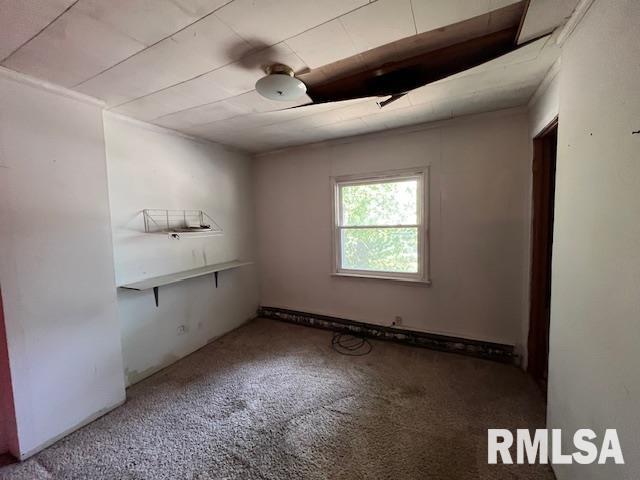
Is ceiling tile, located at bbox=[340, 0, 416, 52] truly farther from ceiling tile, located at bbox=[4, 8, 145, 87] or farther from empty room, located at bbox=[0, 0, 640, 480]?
ceiling tile, located at bbox=[4, 8, 145, 87]

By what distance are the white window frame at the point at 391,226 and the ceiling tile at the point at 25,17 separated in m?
2.45

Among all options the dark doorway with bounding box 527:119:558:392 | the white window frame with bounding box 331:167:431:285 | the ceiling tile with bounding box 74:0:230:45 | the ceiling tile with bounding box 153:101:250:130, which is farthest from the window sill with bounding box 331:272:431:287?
the ceiling tile with bounding box 74:0:230:45

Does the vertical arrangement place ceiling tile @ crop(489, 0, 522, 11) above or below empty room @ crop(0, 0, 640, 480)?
above

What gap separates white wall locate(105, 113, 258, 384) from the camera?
2.25 m

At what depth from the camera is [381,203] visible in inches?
118

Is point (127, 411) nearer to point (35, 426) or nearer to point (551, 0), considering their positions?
point (35, 426)

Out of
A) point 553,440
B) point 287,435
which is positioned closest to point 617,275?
point 553,440

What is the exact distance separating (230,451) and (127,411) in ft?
3.25

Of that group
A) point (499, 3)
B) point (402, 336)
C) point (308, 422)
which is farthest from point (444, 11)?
point (402, 336)

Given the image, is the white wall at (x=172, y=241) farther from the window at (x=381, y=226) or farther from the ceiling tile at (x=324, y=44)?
the ceiling tile at (x=324, y=44)

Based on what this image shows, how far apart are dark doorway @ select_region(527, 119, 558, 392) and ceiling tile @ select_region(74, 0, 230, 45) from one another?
248cm

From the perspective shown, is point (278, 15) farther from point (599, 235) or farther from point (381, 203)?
point (381, 203)

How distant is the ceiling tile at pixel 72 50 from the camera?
1.19 meters

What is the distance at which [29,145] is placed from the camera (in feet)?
5.31
